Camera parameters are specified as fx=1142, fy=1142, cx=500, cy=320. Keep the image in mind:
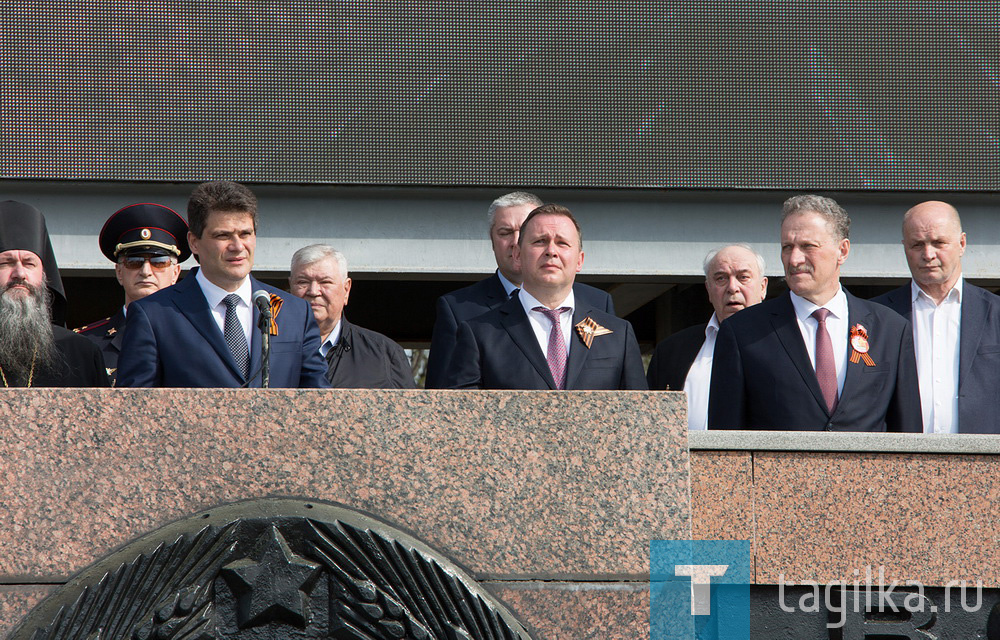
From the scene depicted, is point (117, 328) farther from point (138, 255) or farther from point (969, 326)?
point (969, 326)

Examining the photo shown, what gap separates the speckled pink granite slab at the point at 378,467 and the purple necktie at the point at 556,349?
0.94 meters

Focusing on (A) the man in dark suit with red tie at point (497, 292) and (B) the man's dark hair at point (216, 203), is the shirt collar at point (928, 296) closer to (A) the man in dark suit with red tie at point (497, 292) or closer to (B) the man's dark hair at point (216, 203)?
(A) the man in dark suit with red tie at point (497, 292)

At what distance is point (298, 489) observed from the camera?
2.54m

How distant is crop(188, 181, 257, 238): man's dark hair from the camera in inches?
135

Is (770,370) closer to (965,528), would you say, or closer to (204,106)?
(965,528)

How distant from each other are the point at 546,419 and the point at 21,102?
4855 millimetres

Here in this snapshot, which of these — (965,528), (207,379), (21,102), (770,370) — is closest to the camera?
(965,528)

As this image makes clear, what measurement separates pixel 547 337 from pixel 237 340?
986 millimetres

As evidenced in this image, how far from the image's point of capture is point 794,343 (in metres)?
3.64

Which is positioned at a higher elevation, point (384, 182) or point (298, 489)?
point (384, 182)

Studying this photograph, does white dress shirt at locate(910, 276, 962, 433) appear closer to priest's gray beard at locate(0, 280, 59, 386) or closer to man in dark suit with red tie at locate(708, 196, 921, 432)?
man in dark suit with red tie at locate(708, 196, 921, 432)

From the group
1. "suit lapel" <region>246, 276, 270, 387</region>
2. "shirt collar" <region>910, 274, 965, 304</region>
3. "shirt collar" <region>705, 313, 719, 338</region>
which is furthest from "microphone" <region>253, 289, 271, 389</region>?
"shirt collar" <region>910, 274, 965, 304</region>

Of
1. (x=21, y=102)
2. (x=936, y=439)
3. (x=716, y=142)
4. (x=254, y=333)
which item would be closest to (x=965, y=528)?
(x=936, y=439)

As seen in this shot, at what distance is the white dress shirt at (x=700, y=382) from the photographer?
4.25 meters
